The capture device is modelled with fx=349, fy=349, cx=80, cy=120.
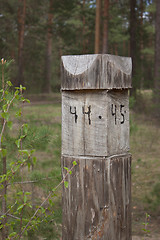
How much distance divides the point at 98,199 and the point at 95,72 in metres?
0.63

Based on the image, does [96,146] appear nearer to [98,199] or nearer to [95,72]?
[98,199]

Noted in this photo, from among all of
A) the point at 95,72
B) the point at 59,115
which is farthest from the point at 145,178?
the point at 59,115

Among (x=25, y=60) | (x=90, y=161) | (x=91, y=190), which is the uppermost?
(x=25, y=60)

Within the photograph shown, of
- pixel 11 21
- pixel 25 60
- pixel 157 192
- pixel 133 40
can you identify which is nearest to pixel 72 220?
pixel 157 192

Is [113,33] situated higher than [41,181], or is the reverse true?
[113,33]

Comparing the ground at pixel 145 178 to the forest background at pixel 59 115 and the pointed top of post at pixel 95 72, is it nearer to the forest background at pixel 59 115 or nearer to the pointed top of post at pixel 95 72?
the forest background at pixel 59 115

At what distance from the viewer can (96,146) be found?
5.70ft

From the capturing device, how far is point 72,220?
1.80 metres

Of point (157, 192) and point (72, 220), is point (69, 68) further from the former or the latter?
point (157, 192)

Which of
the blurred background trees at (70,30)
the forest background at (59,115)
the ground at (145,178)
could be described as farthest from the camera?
the blurred background trees at (70,30)

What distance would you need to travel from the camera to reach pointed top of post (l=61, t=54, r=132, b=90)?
170 cm

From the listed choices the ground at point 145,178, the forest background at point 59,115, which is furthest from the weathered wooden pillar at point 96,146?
the ground at point 145,178

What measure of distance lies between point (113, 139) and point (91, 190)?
28 cm

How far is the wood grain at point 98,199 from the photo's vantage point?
173 cm
